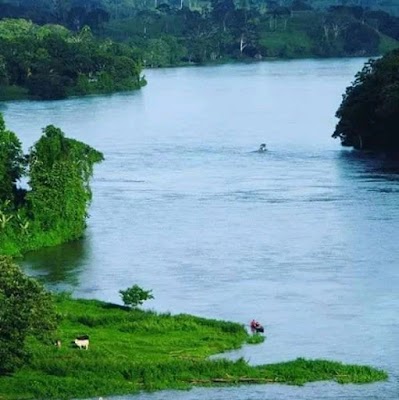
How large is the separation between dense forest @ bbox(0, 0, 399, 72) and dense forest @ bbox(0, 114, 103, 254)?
9533 cm

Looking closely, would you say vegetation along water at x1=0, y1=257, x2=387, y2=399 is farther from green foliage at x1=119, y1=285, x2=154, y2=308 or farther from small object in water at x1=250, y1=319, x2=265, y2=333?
green foliage at x1=119, y1=285, x2=154, y2=308

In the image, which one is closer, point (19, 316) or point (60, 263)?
point (19, 316)

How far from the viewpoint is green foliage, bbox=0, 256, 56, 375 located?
34875 mm

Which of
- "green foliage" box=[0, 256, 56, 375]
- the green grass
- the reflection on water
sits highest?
"green foliage" box=[0, 256, 56, 375]

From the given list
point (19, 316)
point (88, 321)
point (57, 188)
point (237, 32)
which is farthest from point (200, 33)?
point (19, 316)

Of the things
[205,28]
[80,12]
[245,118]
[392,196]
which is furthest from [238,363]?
[80,12]

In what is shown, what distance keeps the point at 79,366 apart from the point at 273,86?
8510 centimetres

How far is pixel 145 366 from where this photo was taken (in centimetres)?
3566

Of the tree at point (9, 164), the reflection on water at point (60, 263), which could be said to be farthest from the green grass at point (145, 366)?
the tree at point (9, 164)

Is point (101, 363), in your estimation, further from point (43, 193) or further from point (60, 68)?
point (60, 68)

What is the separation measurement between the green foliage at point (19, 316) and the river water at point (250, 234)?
271cm

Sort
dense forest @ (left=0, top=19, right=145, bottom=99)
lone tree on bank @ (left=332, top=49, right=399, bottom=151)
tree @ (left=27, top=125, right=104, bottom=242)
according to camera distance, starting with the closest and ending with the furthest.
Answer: tree @ (left=27, top=125, right=104, bottom=242), lone tree on bank @ (left=332, top=49, right=399, bottom=151), dense forest @ (left=0, top=19, right=145, bottom=99)

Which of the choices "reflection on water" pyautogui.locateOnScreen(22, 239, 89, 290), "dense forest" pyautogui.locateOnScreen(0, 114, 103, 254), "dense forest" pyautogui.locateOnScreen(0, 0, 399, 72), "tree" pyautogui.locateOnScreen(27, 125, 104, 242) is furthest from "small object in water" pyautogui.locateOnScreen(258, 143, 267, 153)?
"dense forest" pyautogui.locateOnScreen(0, 0, 399, 72)

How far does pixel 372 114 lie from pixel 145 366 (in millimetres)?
41879
